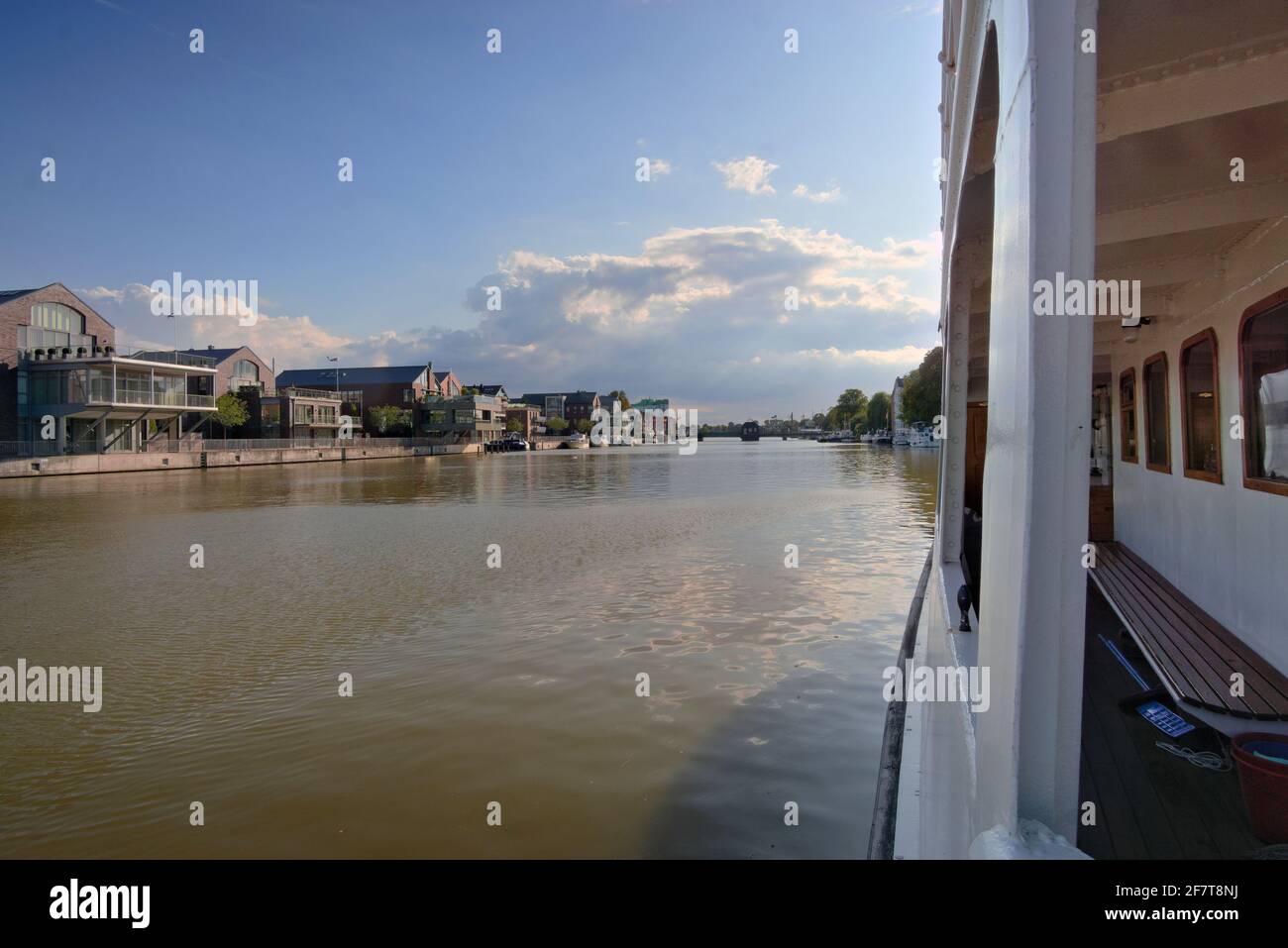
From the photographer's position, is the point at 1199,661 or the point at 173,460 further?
the point at 173,460

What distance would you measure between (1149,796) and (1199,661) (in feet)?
5.07

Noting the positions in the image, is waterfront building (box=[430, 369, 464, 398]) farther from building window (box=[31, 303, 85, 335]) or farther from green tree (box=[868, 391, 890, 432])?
green tree (box=[868, 391, 890, 432])

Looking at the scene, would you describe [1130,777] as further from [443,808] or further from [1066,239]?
[443,808]

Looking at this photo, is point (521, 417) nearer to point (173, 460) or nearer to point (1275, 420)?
point (173, 460)

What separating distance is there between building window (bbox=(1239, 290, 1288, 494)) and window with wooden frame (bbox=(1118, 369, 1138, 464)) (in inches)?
171

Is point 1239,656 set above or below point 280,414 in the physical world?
below

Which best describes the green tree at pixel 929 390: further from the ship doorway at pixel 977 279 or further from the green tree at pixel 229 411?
the green tree at pixel 229 411

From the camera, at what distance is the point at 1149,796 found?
3.68 m

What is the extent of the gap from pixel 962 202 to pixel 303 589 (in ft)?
36.0

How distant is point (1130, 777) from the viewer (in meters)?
3.86

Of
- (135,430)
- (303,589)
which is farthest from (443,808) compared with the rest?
(135,430)

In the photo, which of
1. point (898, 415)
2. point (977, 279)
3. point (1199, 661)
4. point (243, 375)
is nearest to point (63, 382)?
point (243, 375)

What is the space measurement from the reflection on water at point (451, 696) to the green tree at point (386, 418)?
72246mm

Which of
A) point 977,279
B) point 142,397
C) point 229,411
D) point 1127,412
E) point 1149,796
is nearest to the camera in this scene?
point 1149,796
